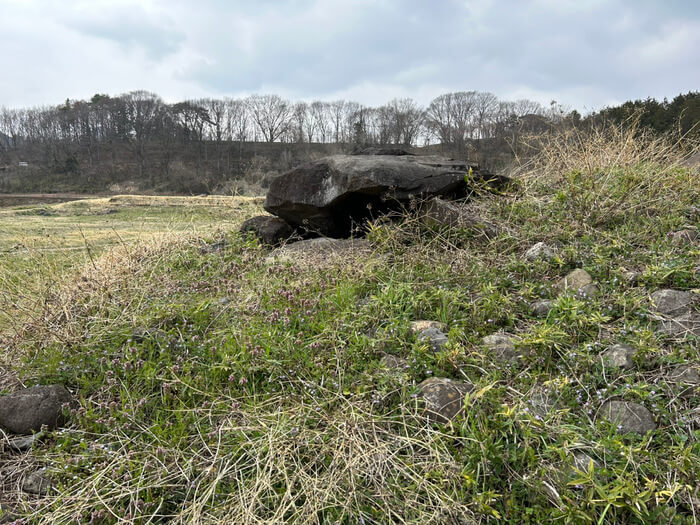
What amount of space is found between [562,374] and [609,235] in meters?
1.92

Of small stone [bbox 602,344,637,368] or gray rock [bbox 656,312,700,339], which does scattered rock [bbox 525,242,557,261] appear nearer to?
gray rock [bbox 656,312,700,339]

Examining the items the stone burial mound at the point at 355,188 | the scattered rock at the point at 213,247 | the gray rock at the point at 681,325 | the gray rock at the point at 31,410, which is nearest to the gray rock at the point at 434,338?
the gray rock at the point at 681,325

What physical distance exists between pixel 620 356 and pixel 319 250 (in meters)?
3.02

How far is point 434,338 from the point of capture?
264 cm

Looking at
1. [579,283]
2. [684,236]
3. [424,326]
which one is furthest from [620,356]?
[684,236]

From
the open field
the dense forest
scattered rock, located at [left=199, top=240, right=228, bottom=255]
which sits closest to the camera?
the open field

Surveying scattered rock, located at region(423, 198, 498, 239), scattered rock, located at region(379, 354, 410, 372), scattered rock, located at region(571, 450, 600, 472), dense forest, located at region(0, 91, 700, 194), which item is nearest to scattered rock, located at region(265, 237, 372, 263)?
scattered rock, located at region(423, 198, 498, 239)

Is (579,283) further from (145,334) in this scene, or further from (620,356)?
(145,334)

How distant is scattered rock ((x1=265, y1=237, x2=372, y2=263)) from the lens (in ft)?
14.2

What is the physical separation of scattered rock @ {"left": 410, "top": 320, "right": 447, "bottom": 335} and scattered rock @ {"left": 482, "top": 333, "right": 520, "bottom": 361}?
0.30 metres

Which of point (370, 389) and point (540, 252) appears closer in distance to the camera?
point (370, 389)

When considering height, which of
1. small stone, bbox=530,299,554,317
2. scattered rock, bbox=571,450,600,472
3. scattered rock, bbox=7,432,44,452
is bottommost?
scattered rock, bbox=7,432,44,452

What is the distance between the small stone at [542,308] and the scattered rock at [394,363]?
40.3 inches

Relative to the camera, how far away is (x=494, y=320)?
9.18ft
